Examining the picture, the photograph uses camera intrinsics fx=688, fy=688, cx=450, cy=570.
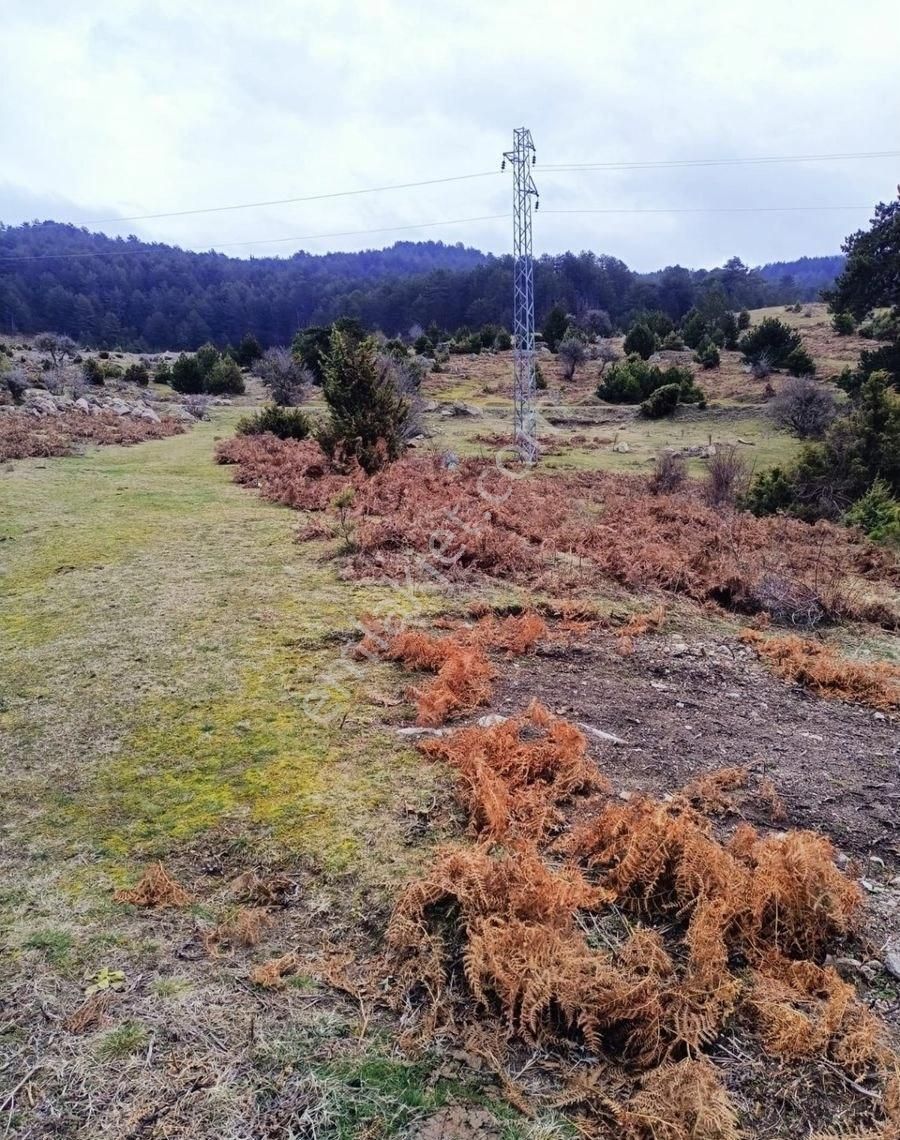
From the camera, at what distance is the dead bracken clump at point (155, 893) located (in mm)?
3191

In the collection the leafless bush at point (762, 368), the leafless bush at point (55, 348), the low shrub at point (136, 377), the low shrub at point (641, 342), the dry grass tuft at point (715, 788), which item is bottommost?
the dry grass tuft at point (715, 788)

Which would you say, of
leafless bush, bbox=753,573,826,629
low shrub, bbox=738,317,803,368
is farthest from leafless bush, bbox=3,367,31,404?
low shrub, bbox=738,317,803,368

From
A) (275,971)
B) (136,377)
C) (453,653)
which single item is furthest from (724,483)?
(136,377)

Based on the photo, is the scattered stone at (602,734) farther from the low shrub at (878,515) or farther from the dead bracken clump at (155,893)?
the low shrub at (878,515)

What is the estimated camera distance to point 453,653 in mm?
5707

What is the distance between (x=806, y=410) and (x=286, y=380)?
22.3m

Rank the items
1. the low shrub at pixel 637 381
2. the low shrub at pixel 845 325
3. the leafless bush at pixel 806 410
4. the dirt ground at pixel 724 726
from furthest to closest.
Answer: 1. the low shrub at pixel 845 325
2. the low shrub at pixel 637 381
3. the leafless bush at pixel 806 410
4. the dirt ground at pixel 724 726

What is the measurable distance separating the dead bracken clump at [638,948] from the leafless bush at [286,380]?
2897cm

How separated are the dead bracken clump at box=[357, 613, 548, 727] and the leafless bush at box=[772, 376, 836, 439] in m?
21.1

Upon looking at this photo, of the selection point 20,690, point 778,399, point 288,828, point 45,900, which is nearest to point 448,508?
point 20,690

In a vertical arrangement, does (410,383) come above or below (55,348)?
below

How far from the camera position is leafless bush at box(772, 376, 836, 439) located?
23656 millimetres

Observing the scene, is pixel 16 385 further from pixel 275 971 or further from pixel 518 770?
pixel 275 971

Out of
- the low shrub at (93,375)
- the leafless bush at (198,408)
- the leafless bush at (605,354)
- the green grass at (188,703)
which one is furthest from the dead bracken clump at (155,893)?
the leafless bush at (605,354)
